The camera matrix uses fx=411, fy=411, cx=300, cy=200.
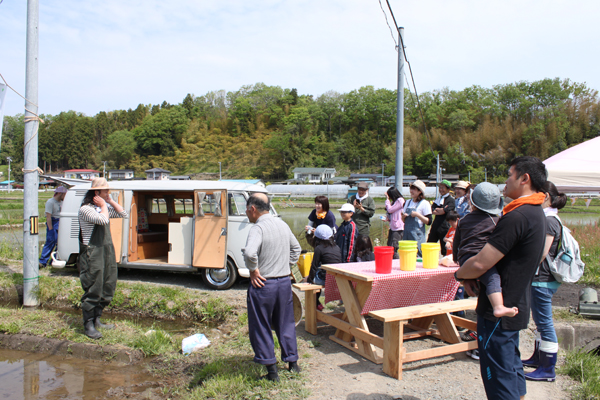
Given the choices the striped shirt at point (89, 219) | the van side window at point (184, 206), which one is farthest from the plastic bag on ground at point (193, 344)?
the van side window at point (184, 206)

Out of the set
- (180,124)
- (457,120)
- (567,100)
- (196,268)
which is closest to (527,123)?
(567,100)

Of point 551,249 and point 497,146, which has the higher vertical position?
point 497,146

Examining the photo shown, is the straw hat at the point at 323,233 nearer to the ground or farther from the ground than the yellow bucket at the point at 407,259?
farther from the ground

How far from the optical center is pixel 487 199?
297cm

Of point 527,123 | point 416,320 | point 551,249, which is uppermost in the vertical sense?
point 527,123

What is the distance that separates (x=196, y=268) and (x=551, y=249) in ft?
19.9

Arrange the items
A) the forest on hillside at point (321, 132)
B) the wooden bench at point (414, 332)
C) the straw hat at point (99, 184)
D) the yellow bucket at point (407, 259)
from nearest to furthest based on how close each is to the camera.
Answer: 1. the wooden bench at point (414, 332)
2. the yellow bucket at point (407, 259)
3. the straw hat at point (99, 184)
4. the forest on hillside at point (321, 132)

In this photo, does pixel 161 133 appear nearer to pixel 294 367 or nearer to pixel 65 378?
pixel 65 378

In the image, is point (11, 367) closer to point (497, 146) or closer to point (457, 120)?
point (497, 146)

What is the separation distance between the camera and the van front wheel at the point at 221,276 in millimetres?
7844

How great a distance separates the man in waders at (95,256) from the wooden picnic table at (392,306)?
2.43m

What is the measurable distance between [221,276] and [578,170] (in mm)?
6716

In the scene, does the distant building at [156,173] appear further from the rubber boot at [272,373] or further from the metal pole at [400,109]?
the rubber boot at [272,373]

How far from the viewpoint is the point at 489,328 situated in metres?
2.70
